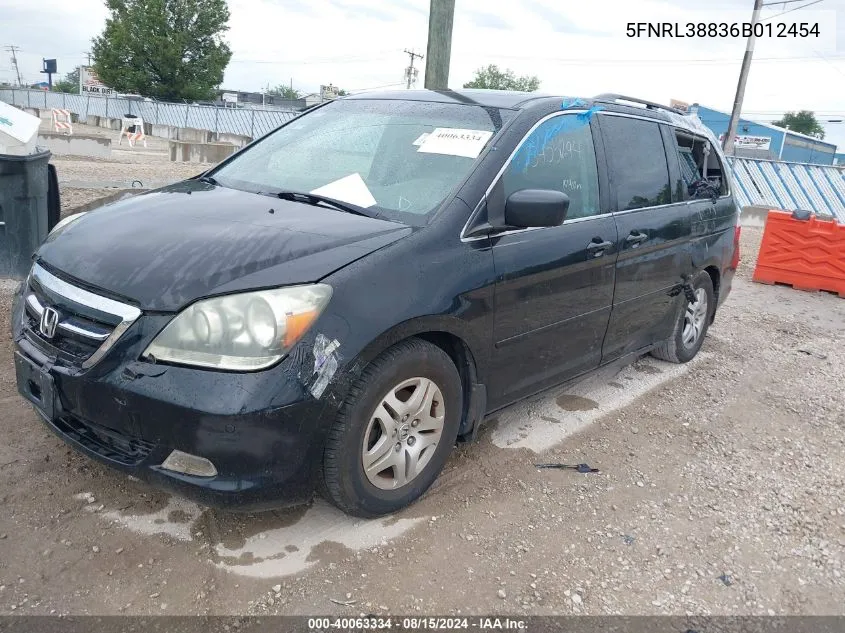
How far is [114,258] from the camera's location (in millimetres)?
2598

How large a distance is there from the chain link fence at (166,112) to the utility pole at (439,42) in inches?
677

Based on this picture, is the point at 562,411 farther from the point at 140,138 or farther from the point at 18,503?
the point at 140,138

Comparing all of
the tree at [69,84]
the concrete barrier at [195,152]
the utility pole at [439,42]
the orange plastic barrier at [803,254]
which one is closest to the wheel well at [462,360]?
the utility pole at [439,42]

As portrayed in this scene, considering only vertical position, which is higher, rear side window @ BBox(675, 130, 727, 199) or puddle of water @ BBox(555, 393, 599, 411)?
rear side window @ BBox(675, 130, 727, 199)

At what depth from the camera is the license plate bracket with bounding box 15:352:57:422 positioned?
8.25ft

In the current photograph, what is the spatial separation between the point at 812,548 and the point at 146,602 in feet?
9.17

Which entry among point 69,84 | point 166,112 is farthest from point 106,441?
point 69,84

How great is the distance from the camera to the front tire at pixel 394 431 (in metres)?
2.55

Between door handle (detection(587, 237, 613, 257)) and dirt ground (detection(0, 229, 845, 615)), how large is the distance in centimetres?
80

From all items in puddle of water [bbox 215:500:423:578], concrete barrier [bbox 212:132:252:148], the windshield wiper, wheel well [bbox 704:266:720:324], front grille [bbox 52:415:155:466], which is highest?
concrete barrier [bbox 212:132:252:148]

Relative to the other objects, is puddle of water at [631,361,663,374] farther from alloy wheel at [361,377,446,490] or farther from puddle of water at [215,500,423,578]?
puddle of water at [215,500,423,578]

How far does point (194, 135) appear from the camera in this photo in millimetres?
32188

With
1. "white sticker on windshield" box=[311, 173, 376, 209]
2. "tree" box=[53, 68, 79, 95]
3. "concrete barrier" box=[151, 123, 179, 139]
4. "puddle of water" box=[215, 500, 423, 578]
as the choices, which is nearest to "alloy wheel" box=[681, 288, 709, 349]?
"white sticker on windshield" box=[311, 173, 376, 209]

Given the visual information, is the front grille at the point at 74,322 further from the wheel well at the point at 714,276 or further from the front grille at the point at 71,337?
the wheel well at the point at 714,276
